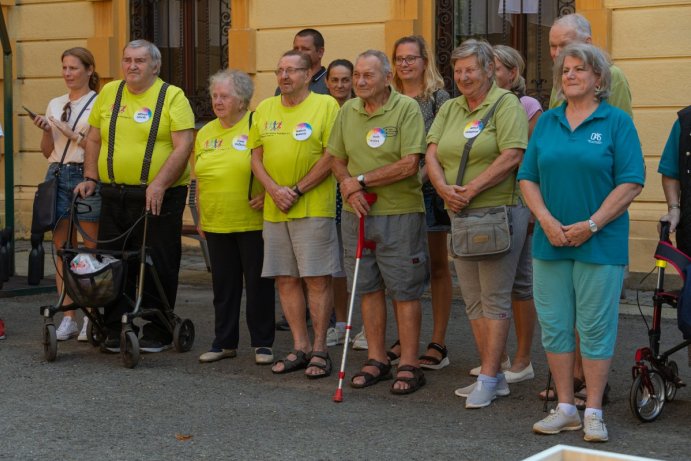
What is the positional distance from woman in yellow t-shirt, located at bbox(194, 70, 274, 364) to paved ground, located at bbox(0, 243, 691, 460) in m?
0.22

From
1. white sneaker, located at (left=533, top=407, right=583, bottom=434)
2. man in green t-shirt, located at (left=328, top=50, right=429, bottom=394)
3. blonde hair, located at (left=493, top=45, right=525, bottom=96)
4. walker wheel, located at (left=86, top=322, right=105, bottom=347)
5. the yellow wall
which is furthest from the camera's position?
the yellow wall

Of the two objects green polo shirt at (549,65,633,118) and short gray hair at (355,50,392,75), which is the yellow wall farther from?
green polo shirt at (549,65,633,118)

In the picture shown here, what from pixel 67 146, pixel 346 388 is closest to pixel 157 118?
pixel 67 146

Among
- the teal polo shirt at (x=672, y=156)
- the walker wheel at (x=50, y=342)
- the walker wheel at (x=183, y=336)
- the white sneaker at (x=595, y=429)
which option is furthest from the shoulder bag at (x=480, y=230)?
the walker wheel at (x=50, y=342)

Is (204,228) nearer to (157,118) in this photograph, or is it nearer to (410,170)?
(157,118)

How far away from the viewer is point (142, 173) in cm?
757

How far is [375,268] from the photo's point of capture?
6.80m

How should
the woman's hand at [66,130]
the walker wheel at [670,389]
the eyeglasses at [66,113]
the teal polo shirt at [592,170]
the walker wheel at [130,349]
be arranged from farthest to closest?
the eyeglasses at [66,113] < the woman's hand at [66,130] < the walker wheel at [130,349] < the walker wheel at [670,389] < the teal polo shirt at [592,170]

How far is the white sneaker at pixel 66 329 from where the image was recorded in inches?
323

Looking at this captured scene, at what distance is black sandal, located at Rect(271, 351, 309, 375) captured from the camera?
23.1ft

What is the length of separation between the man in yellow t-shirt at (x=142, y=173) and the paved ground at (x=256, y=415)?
439 mm

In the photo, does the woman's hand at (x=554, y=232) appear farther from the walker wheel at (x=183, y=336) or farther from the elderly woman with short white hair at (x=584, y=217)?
the walker wheel at (x=183, y=336)

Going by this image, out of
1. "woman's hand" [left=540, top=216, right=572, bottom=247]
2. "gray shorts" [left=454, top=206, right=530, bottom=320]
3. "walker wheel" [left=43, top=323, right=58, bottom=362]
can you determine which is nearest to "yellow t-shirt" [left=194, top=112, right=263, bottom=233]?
"walker wheel" [left=43, top=323, right=58, bottom=362]

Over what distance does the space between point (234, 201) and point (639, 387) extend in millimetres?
2707
